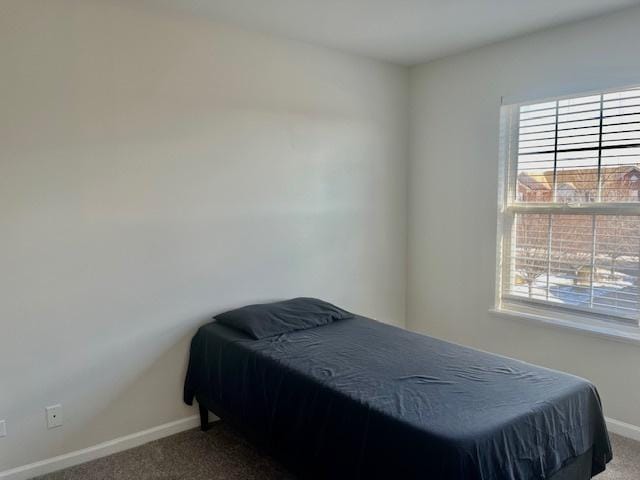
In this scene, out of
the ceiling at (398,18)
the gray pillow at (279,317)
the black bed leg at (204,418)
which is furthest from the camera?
the black bed leg at (204,418)

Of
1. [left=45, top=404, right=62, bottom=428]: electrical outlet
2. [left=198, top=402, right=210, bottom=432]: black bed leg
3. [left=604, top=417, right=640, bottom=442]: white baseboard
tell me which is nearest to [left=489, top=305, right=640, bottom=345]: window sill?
[left=604, top=417, right=640, bottom=442]: white baseboard

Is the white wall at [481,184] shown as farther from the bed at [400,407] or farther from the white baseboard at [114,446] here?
the bed at [400,407]

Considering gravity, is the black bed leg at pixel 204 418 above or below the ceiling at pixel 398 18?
below

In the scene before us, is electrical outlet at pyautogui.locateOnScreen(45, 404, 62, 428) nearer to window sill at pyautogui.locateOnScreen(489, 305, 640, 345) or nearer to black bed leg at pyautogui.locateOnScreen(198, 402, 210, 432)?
black bed leg at pyautogui.locateOnScreen(198, 402, 210, 432)

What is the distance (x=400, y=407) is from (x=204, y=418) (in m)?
1.52

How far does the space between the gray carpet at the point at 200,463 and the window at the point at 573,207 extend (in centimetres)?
82

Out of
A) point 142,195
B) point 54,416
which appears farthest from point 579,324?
point 54,416

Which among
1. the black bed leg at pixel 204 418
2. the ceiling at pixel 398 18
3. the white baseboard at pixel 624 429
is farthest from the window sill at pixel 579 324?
the black bed leg at pixel 204 418

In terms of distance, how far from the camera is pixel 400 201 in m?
3.91

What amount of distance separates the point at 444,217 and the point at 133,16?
2.52 meters

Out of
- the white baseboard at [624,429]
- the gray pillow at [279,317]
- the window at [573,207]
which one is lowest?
the white baseboard at [624,429]

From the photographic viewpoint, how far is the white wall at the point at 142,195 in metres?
2.31

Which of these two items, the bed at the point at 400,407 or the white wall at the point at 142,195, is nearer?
the bed at the point at 400,407

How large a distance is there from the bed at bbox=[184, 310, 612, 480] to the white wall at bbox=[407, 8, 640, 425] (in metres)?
0.96
